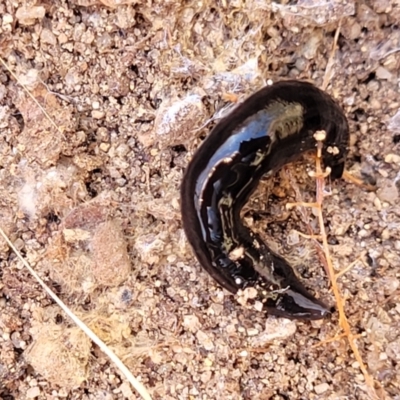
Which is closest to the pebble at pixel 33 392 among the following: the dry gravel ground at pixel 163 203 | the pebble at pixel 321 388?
the dry gravel ground at pixel 163 203

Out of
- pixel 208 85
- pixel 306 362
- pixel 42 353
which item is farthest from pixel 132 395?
pixel 208 85

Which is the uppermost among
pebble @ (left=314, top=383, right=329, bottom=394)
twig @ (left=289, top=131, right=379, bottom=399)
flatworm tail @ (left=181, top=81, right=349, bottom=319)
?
flatworm tail @ (left=181, top=81, right=349, bottom=319)

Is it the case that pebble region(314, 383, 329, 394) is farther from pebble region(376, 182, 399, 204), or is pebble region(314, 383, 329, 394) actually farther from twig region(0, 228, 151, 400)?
pebble region(376, 182, 399, 204)

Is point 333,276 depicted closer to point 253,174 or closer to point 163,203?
point 253,174

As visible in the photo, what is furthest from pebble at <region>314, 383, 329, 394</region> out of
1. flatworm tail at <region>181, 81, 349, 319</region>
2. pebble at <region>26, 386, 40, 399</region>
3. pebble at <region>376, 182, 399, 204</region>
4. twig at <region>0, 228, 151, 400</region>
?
pebble at <region>26, 386, 40, 399</region>

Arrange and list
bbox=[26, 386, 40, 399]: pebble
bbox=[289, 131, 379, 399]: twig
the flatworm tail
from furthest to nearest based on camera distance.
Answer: bbox=[26, 386, 40, 399]: pebble, bbox=[289, 131, 379, 399]: twig, the flatworm tail

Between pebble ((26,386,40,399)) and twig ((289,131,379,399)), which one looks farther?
pebble ((26,386,40,399))

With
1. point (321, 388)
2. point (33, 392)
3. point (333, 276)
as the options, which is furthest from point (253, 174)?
point (33, 392)
